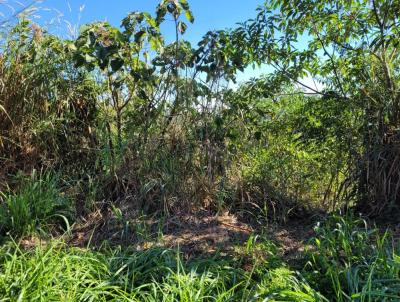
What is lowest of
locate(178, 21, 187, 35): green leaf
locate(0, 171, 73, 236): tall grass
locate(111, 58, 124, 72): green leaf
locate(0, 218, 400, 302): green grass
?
locate(0, 218, 400, 302): green grass

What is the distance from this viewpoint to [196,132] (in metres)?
4.31

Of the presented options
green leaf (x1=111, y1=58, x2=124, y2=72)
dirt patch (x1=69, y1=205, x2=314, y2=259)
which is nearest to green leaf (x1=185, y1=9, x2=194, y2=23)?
green leaf (x1=111, y1=58, x2=124, y2=72)

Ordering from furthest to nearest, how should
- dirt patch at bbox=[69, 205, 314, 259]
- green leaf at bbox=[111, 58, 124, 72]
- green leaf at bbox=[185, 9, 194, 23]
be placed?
green leaf at bbox=[185, 9, 194, 23]
green leaf at bbox=[111, 58, 124, 72]
dirt patch at bbox=[69, 205, 314, 259]

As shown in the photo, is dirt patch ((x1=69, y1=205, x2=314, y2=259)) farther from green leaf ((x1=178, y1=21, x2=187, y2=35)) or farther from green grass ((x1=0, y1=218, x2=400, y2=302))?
green leaf ((x1=178, y1=21, x2=187, y2=35))

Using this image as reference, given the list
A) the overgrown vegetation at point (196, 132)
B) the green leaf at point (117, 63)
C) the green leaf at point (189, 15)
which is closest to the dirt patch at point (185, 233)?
the overgrown vegetation at point (196, 132)

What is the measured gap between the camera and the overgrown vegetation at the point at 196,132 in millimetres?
3777

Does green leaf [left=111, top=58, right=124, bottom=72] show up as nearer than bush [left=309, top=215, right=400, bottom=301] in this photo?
No

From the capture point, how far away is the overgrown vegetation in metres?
3.78

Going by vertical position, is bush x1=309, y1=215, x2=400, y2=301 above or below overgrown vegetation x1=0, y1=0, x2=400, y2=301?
below

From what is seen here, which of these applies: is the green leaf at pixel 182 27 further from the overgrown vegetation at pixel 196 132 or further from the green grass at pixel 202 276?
the green grass at pixel 202 276

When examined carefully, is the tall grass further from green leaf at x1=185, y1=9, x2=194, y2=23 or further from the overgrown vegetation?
green leaf at x1=185, y1=9, x2=194, y2=23

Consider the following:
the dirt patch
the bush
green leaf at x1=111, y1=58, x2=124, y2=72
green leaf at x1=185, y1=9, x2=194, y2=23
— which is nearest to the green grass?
the bush

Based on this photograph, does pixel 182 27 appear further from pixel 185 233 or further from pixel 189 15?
pixel 185 233

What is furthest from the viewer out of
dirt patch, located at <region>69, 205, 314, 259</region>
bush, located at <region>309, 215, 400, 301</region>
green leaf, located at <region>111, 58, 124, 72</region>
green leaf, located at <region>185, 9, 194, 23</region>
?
green leaf, located at <region>185, 9, 194, 23</region>
